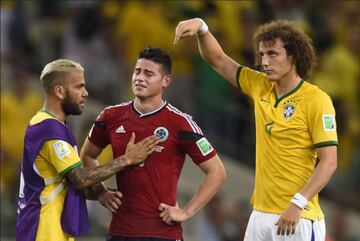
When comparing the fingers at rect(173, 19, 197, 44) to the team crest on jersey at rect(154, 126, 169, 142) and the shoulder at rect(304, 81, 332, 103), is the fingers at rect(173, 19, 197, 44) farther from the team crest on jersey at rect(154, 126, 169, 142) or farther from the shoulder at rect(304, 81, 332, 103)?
the shoulder at rect(304, 81, 332, 103)

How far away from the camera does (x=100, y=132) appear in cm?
820

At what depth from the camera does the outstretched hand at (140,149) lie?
25.7 feet

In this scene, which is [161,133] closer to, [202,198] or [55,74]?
[202,198]

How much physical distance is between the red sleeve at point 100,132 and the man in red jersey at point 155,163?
88 millimetres

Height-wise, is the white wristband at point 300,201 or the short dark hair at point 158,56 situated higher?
the short dark hair at point 158,56

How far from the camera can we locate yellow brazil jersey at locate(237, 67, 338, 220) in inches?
311

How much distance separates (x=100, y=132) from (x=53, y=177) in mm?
549

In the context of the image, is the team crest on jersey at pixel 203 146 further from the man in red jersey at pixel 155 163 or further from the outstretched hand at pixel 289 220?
the outstretched hand at pixel 289 220

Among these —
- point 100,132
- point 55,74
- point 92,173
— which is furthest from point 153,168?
point 55,74

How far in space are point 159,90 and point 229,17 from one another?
6043 mm

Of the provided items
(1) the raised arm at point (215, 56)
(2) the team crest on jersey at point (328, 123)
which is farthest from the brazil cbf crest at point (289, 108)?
(1) the raised arm at point (215, 56)

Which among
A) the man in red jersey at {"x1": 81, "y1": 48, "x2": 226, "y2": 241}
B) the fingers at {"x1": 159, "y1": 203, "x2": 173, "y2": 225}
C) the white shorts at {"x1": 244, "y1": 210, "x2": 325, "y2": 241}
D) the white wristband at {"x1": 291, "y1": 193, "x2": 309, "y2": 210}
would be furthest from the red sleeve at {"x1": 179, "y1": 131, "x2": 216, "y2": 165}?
the white wristband at {"x1": 291, "y1": 193, "x2": 309, "y2": 210}

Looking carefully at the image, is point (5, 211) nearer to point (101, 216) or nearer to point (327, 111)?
point (101, 216)

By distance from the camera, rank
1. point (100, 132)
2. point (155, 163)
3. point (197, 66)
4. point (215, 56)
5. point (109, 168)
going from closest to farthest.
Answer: point (109, 168) → point (155, 163) → point (100, 132) → point (215, 56) → point (197, 66)
